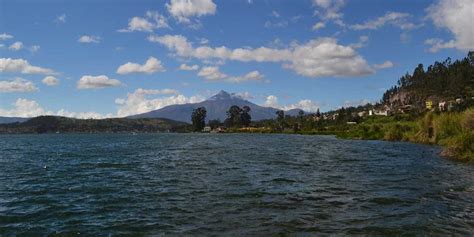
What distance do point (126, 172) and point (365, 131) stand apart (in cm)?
10460

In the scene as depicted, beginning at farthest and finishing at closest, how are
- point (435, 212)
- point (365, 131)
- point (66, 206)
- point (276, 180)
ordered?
point (365, 131) < point (276, 180) < point (66, 206) < point (435, 212)

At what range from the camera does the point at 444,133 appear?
7788 cm

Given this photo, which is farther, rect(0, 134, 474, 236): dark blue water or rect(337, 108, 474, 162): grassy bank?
rect(337, 108, 474, 162): grassy bank

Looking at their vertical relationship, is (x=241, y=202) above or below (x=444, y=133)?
below

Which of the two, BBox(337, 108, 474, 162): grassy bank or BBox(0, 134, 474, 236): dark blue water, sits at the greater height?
BBox(337, 108, 474, 162): grassy bank

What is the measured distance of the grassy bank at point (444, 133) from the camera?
4822cm

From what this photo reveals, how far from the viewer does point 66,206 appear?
23.2 meters

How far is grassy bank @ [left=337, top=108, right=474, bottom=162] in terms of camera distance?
48.2 meters

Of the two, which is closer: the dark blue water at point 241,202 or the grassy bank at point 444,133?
the dark blue water at point 241,202

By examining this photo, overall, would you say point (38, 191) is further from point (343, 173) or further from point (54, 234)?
point (343, 173)

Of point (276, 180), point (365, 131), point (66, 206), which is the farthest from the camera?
point (365, 131)

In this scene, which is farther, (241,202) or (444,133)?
(444,133)

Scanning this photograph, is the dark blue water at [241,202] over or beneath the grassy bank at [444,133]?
beneath

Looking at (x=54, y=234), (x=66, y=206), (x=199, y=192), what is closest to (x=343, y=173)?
(x=199, y=192)
